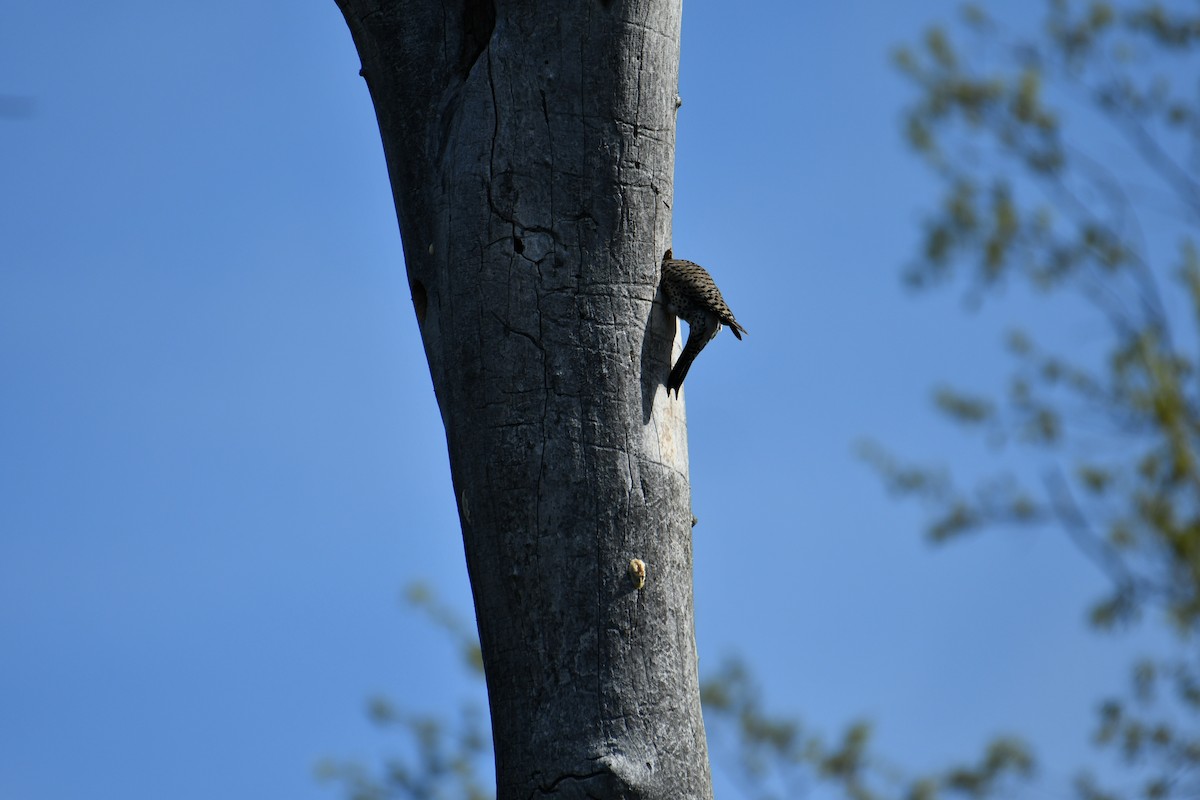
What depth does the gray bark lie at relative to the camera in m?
2.98

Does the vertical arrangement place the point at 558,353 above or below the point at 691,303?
below

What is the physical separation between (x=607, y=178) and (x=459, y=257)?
42cm

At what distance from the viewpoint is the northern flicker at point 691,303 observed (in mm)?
3424

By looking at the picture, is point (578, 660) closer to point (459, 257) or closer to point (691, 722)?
point (691, 722)

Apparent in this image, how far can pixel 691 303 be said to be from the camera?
3479mm

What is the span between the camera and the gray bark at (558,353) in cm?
298

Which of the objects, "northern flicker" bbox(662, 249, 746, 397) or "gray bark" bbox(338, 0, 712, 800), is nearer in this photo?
"gray bark" bbox(338, 0, 712, 800)

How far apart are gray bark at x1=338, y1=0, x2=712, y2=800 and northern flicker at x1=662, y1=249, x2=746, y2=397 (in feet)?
0.18

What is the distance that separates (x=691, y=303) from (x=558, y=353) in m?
0.48

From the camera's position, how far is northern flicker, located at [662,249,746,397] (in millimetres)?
3424

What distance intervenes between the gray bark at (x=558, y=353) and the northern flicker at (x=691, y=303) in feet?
0.18

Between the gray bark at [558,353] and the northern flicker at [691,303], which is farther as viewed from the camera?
the northern flicker at [691,303]

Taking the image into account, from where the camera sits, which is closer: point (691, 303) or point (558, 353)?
point (558, 353)

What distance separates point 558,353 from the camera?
3.17m
